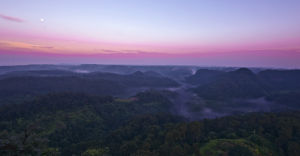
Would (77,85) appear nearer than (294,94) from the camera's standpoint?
No

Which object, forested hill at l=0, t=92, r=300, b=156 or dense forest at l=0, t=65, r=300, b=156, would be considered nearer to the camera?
forested hill at l=0, t=92, r=300, b=156

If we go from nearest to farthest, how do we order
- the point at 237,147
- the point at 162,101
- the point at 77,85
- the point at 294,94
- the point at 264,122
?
the point at 237,147 < the point at 264,122 < the point at 162,101 < the point at 294,94 < the point at 77,85

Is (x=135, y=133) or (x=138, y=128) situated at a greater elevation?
(x=138, y=128)

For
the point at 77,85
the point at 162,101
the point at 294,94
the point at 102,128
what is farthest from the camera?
the point at 77,85

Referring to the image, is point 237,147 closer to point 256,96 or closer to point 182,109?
point 182,109

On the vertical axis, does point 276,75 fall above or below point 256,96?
above

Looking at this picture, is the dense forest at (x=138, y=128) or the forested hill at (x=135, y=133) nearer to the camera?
the forested hill at (x=135, y=133)

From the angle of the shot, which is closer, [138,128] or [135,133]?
[135,133]

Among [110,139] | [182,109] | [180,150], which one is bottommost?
[182,109]

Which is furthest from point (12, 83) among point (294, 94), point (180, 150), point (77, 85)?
point (294, 94)
